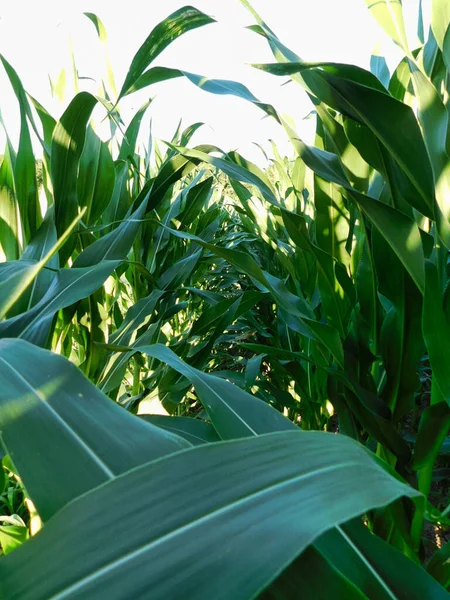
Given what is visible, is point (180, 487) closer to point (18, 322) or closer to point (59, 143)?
point (18, 322)

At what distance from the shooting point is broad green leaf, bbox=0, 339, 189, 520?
0.69ft

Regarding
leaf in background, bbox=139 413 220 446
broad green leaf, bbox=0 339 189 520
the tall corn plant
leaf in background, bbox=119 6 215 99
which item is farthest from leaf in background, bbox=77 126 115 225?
broad green leaf, bbox=0 339 189 520

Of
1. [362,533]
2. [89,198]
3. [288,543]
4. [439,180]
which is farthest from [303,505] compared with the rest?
[89,198]

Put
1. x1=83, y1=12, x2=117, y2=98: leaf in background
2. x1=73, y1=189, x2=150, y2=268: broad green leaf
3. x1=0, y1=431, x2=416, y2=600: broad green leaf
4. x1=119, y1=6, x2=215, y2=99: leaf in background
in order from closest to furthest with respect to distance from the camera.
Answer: x1=0, y1=431, x2=416, y2=600: broad green leaf, x1=119, y1=6, x2=215, y2=99: leaf in background, x1=73, y1=189, x2=150, y2=268: broad green leaf, x1=83, y1=12, x2=117, y2=98: leaf in background

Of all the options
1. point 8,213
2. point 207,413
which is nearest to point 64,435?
point 207,413

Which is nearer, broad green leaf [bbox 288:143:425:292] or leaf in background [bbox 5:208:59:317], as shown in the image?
broad green leaf [bbox 288:143:425:292]

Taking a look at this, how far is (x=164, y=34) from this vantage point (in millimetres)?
535

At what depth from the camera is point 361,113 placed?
1.39 feet

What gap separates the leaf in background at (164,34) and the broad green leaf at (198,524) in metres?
0.49

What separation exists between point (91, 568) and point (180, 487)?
4 cm

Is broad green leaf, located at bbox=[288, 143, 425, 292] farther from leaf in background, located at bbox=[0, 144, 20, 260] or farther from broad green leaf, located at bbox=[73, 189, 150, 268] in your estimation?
leaf in background, located at bbox=[0, 144, 20, 260]

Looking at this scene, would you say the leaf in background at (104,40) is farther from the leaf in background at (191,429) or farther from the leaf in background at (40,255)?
the leaf in background at (191,429)

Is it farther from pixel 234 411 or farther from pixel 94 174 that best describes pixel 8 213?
pixel 234 411

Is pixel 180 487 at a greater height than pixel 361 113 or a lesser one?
lesser
